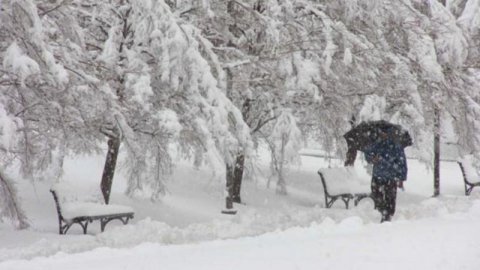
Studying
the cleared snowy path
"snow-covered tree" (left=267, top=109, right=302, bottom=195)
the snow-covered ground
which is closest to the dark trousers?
the snow-covered ground

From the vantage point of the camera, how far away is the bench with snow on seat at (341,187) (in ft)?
44.7

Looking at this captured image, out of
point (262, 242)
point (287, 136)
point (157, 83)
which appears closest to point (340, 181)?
point (287, 136)

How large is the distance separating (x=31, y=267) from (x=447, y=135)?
14.4 metres

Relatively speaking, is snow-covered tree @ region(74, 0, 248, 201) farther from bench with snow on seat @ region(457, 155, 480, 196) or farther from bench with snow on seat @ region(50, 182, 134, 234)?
A: bench with snow on seat @ region(457, 155, 480, 196)

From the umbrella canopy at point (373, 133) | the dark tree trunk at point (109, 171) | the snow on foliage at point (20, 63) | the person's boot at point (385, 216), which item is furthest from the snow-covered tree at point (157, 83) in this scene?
the person's boot at point (385, 216)

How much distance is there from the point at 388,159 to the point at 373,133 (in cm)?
46

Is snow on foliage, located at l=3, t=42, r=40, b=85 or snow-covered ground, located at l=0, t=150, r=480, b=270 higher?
snow on foliage, located at l=3, t=42, r=40, b=85

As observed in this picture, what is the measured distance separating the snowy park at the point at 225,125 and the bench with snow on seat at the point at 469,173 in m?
0.10

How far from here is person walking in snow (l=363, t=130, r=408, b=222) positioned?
877 cm

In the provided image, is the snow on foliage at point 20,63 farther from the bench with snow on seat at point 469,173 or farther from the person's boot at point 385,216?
the bench with snow on seat at point 469,173

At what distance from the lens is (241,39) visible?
1202 centimetres

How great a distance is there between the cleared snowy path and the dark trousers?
164 cm

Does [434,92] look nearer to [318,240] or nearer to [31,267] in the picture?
[318,240]

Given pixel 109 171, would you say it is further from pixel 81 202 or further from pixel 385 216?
pixel 385 216
